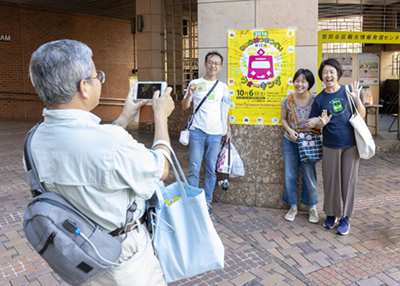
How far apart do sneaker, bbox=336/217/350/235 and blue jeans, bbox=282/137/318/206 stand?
43 centimetres

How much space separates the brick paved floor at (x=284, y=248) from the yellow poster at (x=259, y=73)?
4.17ft

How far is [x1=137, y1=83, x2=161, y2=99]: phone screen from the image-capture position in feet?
6.42

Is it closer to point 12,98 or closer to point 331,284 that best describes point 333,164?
point 331,284

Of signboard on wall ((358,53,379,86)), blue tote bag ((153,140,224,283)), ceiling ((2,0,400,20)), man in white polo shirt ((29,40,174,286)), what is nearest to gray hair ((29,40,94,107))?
man in white polo shirt ((29,40,174,286))

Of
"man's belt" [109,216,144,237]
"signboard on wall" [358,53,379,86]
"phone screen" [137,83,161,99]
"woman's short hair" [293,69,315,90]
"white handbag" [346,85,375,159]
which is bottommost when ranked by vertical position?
"man's belt" [109,216,144,237]

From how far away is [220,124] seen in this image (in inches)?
193

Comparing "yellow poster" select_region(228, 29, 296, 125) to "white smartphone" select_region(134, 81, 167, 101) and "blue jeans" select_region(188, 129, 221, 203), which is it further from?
"white smartphone" select_region(134, 81, 167, 101)

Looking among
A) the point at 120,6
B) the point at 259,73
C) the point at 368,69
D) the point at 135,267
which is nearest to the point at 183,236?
the point at 135,267

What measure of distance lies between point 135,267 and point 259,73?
379 centimetres

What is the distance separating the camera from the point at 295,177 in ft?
15.9

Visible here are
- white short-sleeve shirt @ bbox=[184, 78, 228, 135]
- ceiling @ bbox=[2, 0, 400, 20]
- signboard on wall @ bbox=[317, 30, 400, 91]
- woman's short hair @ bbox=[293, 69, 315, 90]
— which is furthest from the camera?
ceiling @ bbox=[2, 0, 400, 20]

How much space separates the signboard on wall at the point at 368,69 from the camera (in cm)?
928

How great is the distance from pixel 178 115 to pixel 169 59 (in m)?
1.79

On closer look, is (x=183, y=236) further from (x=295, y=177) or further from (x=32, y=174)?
(x=295, y=177)
